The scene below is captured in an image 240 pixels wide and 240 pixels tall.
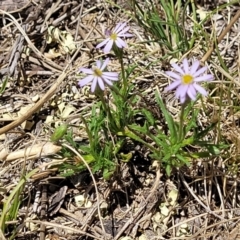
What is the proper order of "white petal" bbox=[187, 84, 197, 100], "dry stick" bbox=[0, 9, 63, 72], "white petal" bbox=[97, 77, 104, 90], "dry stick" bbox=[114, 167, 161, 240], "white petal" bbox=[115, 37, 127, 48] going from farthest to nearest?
"dry stick" bbox=[0, 9, 63, 72] < "dry stick" bbox=[114, 167, 161, 240] < "white petal" bbox=[115, 37, 127, 48] < "white petal" bbox=[97, 77, 104, 90] < "white petal" bbox=[187, 84, 197, 100]

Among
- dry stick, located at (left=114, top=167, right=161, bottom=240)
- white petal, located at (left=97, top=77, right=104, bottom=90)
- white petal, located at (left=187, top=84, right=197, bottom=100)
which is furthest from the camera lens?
dry stick, located at (left=114, top=167, right=161, bottom=240)

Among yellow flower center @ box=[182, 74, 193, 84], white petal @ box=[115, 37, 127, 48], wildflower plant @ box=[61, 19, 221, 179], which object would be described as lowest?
wildflower plant @ box=[61, 19, 221, 179]

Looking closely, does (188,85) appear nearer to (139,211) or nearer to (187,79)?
(187,79)

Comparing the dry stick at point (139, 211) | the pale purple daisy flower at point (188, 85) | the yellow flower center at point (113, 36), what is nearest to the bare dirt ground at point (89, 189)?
the dry stick at point (139, 211)

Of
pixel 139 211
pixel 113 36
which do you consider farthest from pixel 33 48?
pixel 139 211

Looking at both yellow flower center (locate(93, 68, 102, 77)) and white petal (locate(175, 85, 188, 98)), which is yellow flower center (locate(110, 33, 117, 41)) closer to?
yellow flower center (locate(93, 68, 102, 77))

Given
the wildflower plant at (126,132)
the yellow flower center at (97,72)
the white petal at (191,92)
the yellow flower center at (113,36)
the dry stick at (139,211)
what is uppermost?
the yellow flower center at (113,36)

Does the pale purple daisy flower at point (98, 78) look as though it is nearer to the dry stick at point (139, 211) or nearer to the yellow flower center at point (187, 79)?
the yellow flower center at point (187, 79)

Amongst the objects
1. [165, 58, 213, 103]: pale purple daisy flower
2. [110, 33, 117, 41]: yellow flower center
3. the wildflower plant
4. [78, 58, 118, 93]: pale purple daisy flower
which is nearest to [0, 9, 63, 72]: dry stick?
the wildflower plant

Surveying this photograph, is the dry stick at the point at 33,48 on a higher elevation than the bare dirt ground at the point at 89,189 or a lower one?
higher

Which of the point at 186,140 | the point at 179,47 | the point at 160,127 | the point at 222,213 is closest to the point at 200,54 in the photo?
the point at 179,47

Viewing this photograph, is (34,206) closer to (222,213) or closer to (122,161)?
(122,161)

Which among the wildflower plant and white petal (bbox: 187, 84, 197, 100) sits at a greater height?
white petal (bbox: 187, 84, 197, 100)
